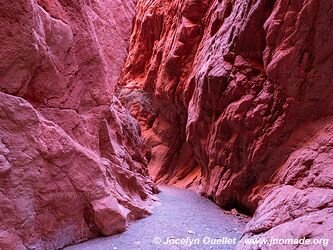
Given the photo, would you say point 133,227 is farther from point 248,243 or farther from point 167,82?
point 167,82

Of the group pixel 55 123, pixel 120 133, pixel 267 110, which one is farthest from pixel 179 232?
pixel 120 133

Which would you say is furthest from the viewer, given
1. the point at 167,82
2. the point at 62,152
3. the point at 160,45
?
the point at 160,45

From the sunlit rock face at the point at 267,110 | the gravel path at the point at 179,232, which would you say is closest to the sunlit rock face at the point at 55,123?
the gravel path at the point at 179,232

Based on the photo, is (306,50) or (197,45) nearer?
(306,50)

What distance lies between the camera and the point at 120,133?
955 cm

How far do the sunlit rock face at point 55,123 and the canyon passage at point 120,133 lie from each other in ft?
0.06

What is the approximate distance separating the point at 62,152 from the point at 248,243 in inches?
130

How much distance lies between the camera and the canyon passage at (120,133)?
4.28m

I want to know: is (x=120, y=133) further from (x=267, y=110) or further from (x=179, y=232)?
(x=267, y=110)

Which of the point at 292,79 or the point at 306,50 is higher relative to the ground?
the point at 306,50

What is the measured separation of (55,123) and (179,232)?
3.09m

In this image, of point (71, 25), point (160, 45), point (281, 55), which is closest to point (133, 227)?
point (71, 25)

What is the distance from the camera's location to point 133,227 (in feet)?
20.0

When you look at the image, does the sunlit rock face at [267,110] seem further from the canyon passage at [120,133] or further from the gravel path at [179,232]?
the gravel path at [179,232]
